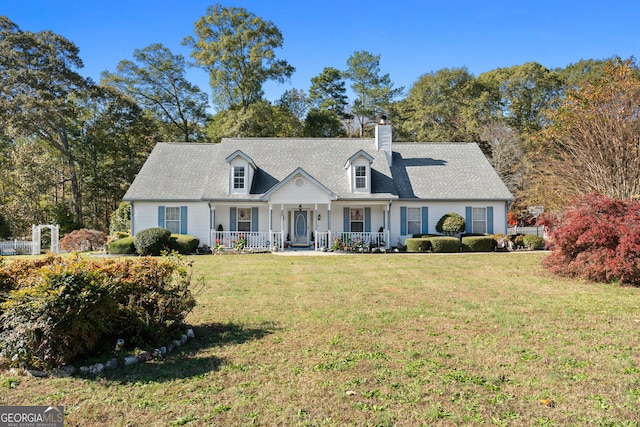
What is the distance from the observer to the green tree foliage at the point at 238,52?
34.7m

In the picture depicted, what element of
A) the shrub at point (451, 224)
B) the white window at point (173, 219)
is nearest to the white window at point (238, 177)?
the white window at point (173, 219)

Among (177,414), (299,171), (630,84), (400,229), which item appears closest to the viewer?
(177,414)

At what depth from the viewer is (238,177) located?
2078 cm

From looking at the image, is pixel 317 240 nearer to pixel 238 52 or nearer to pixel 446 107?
pixel 238 52

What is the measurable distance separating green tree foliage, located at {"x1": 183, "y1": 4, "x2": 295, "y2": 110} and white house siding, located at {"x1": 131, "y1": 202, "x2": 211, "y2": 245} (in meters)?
17.0

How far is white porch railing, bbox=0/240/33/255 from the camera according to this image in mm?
21750

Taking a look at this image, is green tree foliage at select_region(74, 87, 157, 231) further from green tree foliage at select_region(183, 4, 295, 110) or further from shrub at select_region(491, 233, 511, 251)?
shrub at select_region(491, 233, 511, 251)


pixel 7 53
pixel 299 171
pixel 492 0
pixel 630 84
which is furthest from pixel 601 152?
pixel 7 53

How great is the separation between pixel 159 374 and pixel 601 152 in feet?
56.6

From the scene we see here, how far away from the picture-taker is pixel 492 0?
12.0m

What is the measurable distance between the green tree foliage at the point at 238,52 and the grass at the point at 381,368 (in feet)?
99.6

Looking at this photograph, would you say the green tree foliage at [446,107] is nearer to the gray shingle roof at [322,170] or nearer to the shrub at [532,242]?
the gray shingle roof at [322,170]

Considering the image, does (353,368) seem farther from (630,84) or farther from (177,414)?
(630,84)

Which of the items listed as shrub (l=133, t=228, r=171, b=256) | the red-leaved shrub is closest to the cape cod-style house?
shrub (l=133, t=228, r=171, b=256)
